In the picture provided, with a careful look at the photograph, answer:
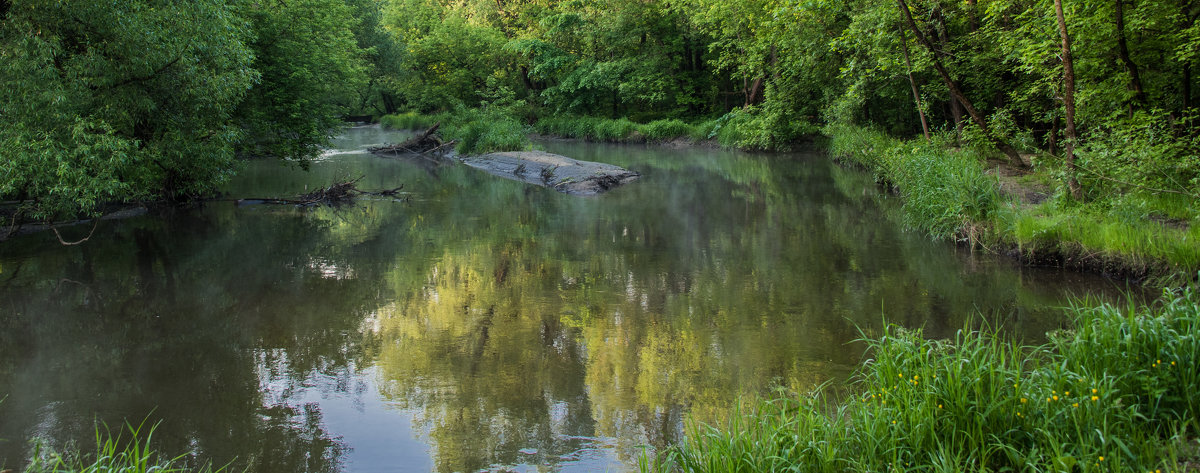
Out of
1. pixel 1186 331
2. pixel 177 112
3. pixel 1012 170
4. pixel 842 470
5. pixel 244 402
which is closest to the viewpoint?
pixel 842 470

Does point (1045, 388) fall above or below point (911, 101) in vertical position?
below

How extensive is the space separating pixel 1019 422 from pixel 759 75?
23.8 metres

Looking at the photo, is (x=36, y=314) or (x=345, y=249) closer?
(x=36, y=314)

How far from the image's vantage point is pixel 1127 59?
32.4ft

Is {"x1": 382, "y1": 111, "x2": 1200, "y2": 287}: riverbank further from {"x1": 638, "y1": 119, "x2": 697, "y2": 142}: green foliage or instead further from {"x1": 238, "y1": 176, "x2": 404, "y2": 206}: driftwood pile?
{"x1": 638, "y1": 119, "x2": 697, "y2": 142}: green foliage

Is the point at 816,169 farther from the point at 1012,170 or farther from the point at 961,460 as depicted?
the point at 961,460

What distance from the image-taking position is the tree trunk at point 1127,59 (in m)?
9.46

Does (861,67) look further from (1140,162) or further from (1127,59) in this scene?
(1140,162)

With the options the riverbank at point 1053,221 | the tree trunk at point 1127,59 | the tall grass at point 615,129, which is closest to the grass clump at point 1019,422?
the riverbank at point 1053,221

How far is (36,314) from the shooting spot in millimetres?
7703

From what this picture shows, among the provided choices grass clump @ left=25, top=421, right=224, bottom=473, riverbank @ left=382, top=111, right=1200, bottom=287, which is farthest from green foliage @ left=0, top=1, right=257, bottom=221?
→ riverbank @ left=382, top=111, right=1200, bottom=287

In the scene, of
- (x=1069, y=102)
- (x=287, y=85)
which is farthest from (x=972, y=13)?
(x=287, y=85)

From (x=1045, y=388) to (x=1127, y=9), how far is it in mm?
9188

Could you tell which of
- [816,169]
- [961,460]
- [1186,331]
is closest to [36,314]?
[961,460]
